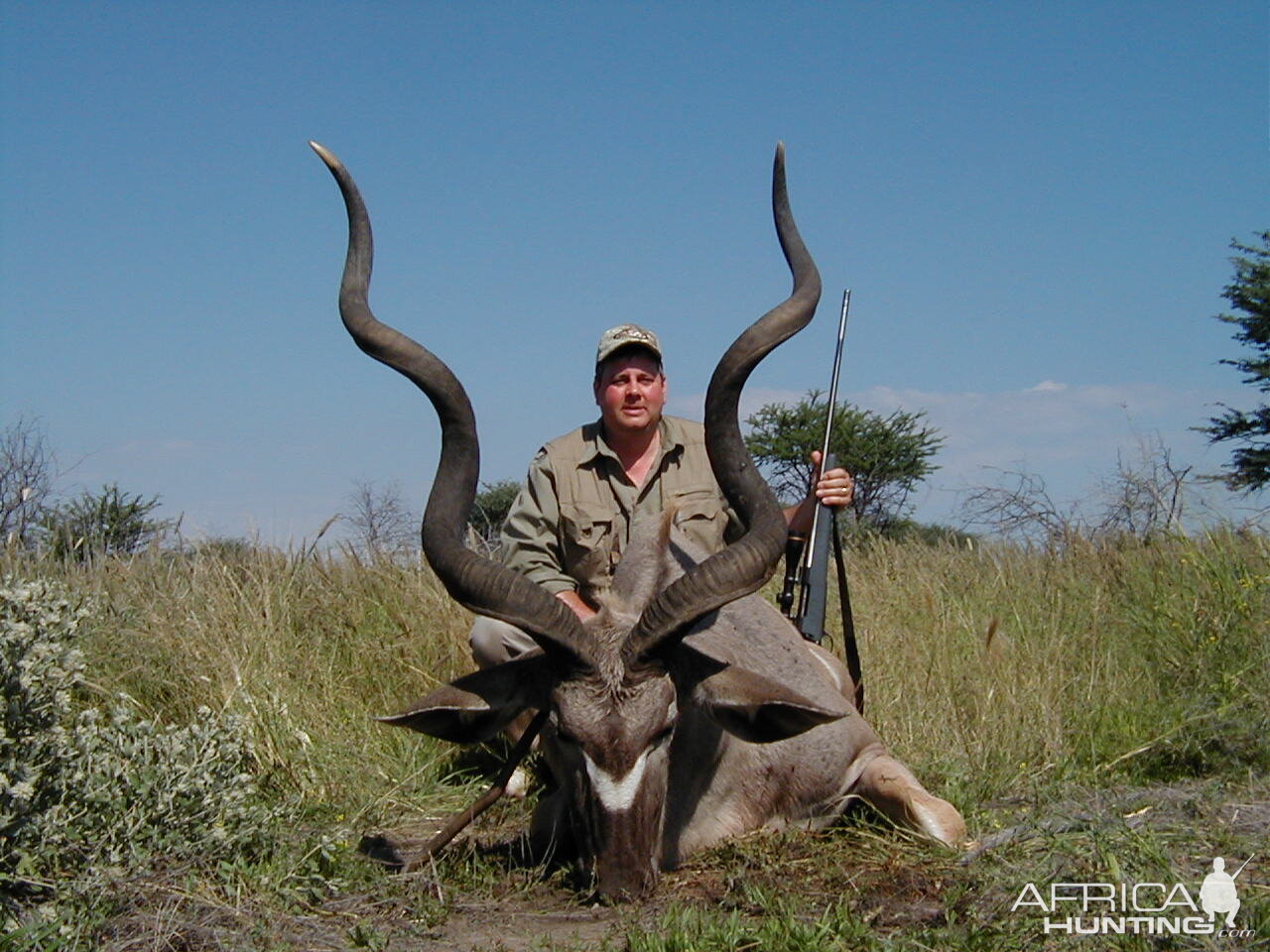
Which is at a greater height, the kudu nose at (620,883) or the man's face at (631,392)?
the man's face at (631,392)

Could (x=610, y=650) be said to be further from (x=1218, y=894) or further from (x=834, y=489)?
(x=834, y=489)

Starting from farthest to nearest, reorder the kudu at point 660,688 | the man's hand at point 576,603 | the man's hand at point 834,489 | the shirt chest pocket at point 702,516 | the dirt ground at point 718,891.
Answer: the man's hand at point 834,489, the shirt chest pocket at point 702,516, the man's hand at point 576,603, the kudu at point 660,688, the dirt ground at point 718,891

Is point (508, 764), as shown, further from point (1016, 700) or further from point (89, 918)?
point (1016, 700)

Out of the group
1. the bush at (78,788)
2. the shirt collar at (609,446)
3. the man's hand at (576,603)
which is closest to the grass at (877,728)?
the bush at (78,788)

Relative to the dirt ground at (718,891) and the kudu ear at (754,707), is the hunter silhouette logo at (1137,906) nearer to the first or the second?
the dirt ground at (718,891)

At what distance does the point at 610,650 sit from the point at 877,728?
2.25 m

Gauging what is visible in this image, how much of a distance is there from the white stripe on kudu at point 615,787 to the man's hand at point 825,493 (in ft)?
7.15

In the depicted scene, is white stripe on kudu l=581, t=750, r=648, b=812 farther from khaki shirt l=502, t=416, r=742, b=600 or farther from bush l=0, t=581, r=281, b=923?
khaki shirt l=502, t=416, r=742, b=600

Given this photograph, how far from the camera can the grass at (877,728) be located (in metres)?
3.59

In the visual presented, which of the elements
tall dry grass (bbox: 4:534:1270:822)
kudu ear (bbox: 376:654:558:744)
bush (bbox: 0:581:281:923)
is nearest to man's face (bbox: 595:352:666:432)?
tall dry grass (bbox: 4:534:1270:822)

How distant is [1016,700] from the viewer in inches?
233

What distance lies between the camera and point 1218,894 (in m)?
3.47

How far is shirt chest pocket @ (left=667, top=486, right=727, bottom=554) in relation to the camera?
584 cm

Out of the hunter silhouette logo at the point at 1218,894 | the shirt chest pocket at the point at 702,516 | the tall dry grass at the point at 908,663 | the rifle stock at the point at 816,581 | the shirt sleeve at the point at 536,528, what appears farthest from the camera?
the rifle stock at the point at 816,581
